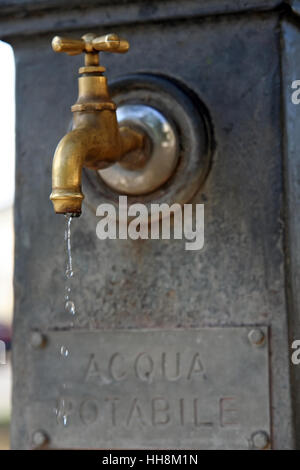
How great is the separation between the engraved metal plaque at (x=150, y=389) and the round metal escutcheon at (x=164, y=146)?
19 centimetres

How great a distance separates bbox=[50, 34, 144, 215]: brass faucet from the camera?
1074 mm

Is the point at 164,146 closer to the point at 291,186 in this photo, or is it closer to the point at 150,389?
the point at 291,186

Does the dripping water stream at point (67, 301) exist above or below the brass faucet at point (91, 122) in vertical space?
below

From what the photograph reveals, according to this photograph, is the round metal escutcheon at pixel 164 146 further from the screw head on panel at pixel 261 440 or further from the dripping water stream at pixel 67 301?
the screw head on panel at pixel 261 440

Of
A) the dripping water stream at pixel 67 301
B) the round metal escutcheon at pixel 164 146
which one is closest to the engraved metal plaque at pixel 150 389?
the dripping water stream at pixel 67 301

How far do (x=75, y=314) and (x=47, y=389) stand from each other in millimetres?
111

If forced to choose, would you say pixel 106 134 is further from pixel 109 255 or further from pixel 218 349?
pixel 218 349

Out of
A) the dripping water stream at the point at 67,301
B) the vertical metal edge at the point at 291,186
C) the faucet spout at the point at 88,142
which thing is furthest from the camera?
the dripping water stream at the point at 67,301

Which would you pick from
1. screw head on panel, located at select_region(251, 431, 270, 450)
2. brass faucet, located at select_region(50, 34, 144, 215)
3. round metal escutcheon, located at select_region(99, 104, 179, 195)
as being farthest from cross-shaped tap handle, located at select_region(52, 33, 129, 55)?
screw head on panel, located at select_region(251, 431, 270, 450)

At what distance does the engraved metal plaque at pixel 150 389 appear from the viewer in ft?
3.88

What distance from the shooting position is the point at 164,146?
47.6 inches

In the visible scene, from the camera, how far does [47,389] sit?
1279mm

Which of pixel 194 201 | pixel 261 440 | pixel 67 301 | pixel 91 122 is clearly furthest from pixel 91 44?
pixel 261 440
